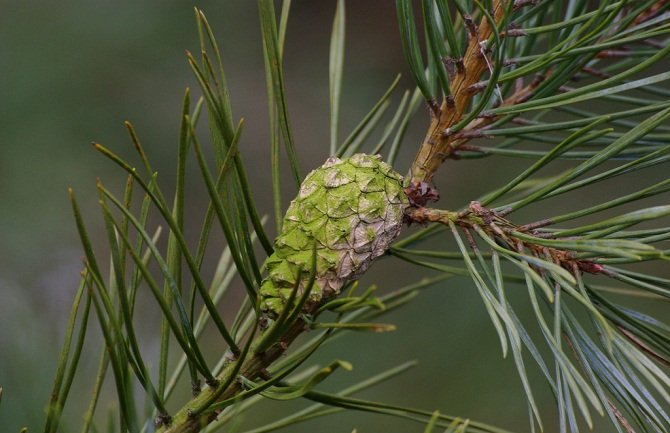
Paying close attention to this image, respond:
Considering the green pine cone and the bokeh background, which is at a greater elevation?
the bokeh background

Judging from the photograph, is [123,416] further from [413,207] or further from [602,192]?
[602,192]

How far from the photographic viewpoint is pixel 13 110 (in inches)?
59.1

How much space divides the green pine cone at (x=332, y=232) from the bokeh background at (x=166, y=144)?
633 millimetres

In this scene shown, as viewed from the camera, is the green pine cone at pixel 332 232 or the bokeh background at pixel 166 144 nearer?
the green pine cone at pixel 332 232

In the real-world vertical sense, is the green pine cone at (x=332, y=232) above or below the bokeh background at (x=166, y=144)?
below

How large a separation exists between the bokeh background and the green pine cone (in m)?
0.63

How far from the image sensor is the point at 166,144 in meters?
1.65

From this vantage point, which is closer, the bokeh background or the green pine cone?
the green pine cone

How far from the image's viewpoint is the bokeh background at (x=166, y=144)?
1316mm

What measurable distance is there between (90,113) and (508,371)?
1004 millimetres

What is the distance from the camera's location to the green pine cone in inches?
16.3

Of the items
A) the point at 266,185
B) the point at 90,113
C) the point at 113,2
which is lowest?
the point at 266,185

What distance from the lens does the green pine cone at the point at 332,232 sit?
41 cm

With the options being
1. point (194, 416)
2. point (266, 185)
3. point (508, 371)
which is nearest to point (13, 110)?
point (266, 185)
